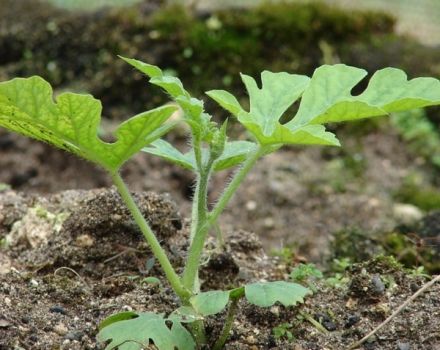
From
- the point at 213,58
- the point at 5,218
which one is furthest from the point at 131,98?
the point at 5,218

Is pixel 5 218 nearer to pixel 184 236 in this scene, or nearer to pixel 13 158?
pixel 184 236

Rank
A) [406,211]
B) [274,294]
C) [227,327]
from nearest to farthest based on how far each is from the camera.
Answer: [274,294]
[227,327]
[406,211]

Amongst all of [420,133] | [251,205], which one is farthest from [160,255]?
[420,133]

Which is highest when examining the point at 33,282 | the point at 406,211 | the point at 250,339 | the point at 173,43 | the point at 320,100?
the point at 320,100

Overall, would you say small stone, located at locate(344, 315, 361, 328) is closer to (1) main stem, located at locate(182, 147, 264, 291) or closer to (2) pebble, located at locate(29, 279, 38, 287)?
(1) main stem, located at locate(182, 147, 264, 291)

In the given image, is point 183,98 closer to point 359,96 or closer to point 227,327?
point 359,96

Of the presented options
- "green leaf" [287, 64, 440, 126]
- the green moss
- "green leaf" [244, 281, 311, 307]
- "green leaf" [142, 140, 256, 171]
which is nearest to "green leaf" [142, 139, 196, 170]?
"green leaf" [142, 140, 256, 171]

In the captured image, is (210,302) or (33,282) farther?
(33,282)
